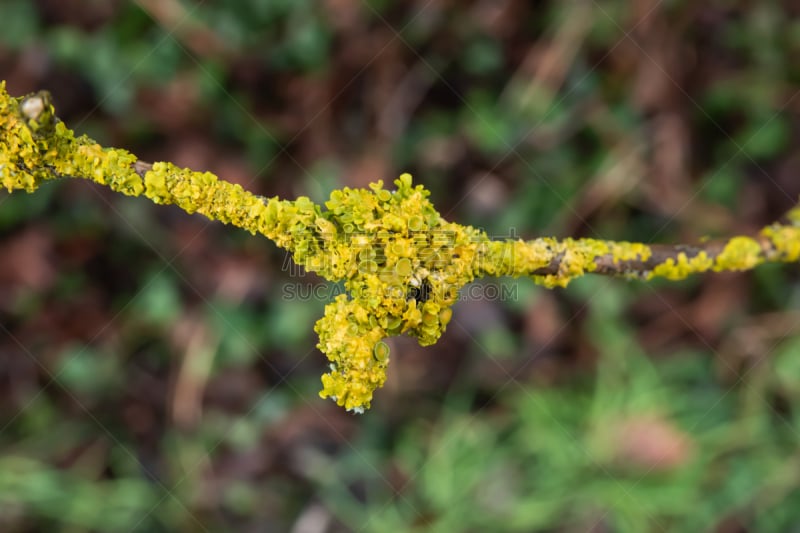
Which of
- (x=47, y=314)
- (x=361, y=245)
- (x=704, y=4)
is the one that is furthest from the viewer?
(x=47, y=314)

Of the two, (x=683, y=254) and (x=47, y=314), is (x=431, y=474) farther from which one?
(x=683, y=254)

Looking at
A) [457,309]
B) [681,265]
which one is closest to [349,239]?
[681,265]

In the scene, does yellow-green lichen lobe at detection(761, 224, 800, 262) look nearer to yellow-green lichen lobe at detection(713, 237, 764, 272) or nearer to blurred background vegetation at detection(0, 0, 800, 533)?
yellow-green lichen lobe at detection(713, 237, 764, 272)

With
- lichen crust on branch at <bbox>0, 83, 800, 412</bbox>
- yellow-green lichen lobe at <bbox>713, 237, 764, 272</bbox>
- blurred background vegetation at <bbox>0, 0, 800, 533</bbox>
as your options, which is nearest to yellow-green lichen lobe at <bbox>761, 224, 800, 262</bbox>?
yellow-green lichen lobe at <bbox>713, 237, 764, 272</bbox>

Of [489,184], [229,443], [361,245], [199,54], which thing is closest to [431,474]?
[229,443]

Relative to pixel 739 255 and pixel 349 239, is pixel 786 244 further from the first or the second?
pixel 349 239

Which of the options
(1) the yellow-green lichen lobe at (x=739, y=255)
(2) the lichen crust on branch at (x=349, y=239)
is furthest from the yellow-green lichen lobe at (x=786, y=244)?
(2) the lichen crust on branch at (x=349, y=239)
